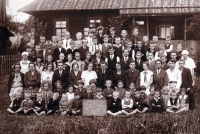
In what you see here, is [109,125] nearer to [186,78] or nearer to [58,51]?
[186,78]

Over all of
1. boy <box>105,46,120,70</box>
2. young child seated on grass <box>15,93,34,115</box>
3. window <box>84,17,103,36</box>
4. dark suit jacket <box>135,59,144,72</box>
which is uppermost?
window <box>84,17,103,36</box>

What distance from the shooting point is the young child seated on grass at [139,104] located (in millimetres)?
7641

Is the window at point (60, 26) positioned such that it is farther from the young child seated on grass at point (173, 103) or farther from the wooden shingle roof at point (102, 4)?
the young child seated on grass at point (173, 103)

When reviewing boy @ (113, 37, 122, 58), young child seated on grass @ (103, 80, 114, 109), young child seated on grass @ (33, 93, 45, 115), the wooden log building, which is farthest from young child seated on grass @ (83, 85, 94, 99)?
the wooden log building

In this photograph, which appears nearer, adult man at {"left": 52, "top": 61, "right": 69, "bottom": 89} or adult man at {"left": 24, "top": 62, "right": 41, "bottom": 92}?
adult man at {"left": 52, "top": 61, "right": 69, "bottom": 89}

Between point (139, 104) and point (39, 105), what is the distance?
8.46ft

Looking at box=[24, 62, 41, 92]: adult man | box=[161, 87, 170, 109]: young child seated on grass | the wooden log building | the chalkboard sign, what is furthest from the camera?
the wooden log building

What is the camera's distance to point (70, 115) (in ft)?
24.6

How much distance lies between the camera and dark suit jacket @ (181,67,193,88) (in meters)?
8.22

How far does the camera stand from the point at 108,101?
301 inches

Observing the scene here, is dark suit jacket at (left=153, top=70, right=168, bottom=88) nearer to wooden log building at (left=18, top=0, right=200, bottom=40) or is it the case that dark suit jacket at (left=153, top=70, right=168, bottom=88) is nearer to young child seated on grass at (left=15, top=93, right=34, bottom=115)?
young child seated on grass at (left=15, top=93, right=34, bottom=115)

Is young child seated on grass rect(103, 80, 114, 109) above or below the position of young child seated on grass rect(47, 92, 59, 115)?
above

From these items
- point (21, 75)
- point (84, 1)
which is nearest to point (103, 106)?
point (21, 75)

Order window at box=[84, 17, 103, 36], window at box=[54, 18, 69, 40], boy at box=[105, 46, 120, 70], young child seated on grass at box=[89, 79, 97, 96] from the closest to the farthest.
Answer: young child seated on grass at box=[89, 79, 97, 96] → boy at box=[105, 46, 120, 70] → window at box=[84, 17, 103, 36] → window at box=[54, 18, 69, 40]
